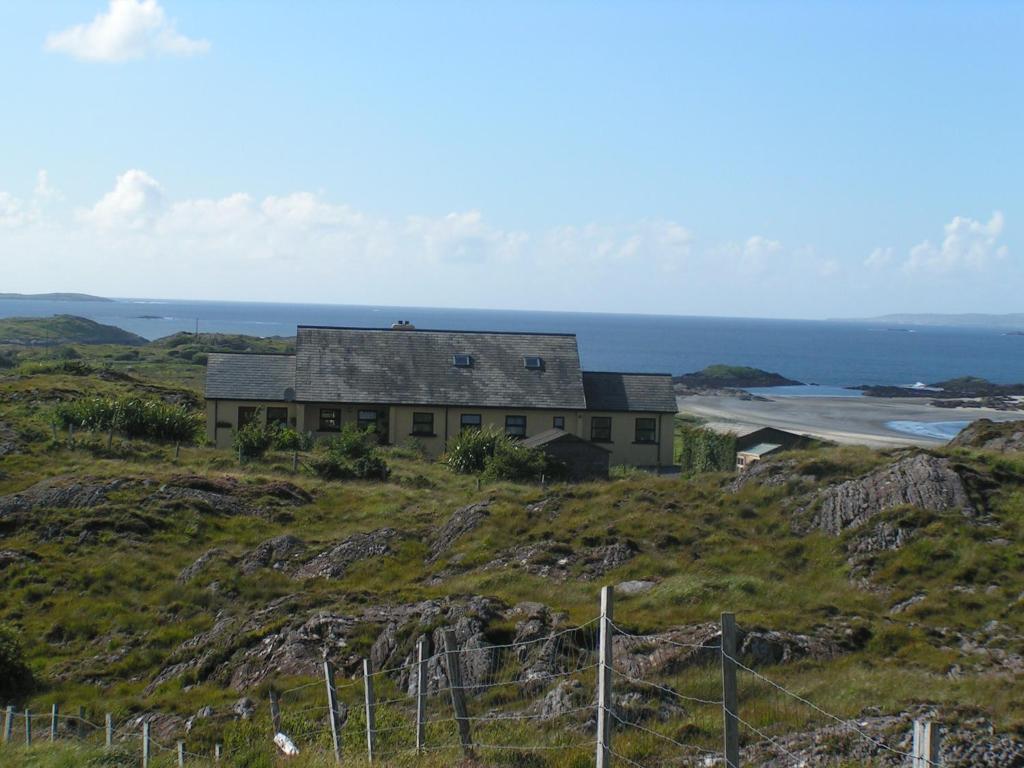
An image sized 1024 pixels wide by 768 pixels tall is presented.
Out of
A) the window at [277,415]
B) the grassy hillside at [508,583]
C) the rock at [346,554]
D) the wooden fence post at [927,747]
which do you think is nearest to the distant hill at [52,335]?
the window at [277,415]

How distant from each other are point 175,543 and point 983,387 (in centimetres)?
12299

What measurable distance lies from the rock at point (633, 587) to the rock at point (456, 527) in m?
5.75

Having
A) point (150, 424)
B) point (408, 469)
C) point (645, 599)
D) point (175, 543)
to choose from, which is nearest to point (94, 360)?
point (150, 424)

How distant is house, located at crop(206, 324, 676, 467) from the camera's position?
46.8 metres

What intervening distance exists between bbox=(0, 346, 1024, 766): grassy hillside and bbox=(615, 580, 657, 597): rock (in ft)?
0.54

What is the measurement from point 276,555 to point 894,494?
48.7ft

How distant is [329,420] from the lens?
47156 millimetres

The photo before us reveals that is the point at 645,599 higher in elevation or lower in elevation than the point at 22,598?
higher

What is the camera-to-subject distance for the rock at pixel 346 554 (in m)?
24.7

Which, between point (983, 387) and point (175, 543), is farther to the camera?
point (983, 387)

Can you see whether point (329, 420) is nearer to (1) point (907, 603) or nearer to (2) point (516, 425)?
(2) point (516, 425)

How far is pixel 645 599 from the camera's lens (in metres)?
19.9

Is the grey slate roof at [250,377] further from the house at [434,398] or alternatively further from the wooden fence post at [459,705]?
the wooden fence post at [459,705]

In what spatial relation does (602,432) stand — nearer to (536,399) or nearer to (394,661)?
(536,399)
